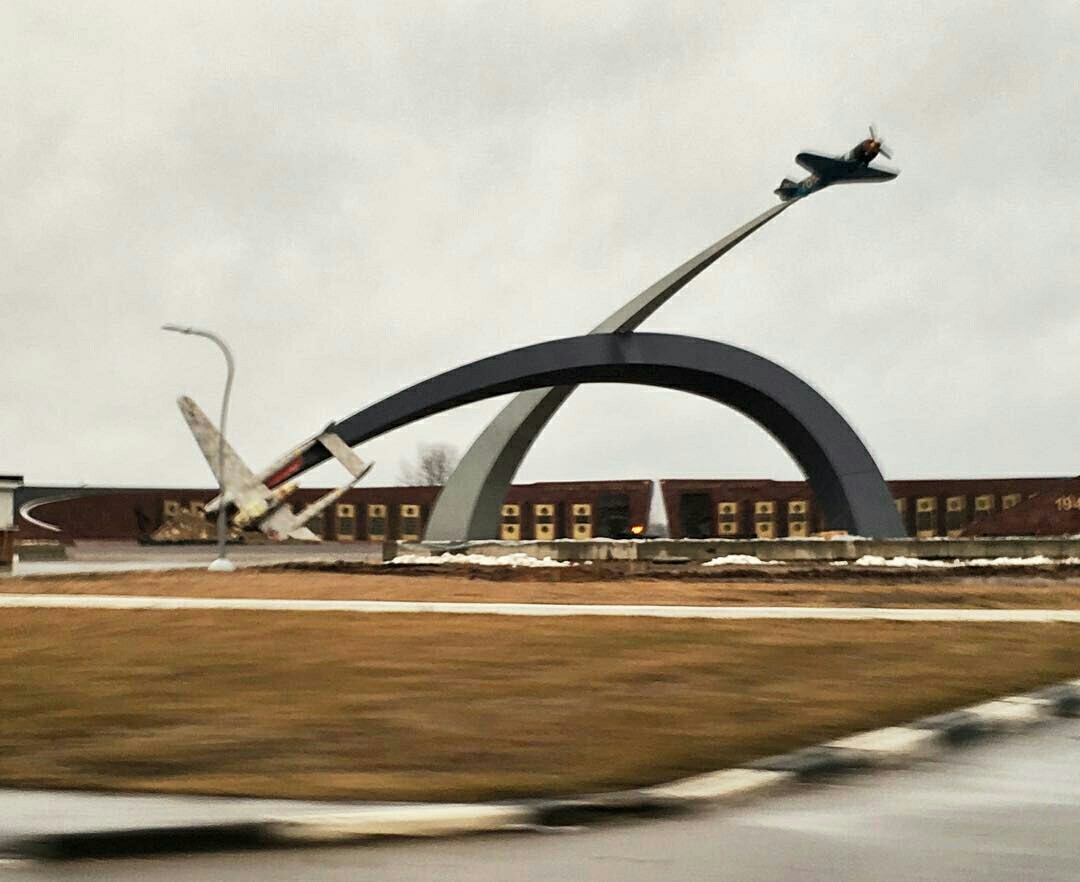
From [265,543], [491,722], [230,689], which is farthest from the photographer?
[265,543]

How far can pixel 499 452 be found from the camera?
3947cm

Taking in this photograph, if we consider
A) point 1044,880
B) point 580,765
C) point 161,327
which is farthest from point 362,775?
point 161,327

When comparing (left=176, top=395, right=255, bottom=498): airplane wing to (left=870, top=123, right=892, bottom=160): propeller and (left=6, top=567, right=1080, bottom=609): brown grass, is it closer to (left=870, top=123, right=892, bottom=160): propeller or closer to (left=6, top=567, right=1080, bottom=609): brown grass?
(left=6, top=567, right=1080, bottom=609): brown grass

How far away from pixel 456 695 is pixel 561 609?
337 inches

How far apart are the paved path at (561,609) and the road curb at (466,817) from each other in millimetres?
9738

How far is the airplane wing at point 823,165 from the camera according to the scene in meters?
40.1

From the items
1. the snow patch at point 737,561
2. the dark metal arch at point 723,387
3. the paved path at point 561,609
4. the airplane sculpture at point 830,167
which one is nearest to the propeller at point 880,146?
the airplane sculpture at point 830,167

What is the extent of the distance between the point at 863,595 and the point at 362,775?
1754 cm

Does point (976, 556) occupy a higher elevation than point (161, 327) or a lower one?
lower

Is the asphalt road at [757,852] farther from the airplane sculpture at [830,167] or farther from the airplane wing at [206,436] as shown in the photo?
the airplane wing at [206,436]

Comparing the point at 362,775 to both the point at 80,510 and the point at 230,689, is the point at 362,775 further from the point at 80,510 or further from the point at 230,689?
the point at 80,510

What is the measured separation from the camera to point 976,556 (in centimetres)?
3388

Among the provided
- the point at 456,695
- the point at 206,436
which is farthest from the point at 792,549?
the point at 456,695

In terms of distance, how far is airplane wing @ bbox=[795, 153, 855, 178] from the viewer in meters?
40.1
